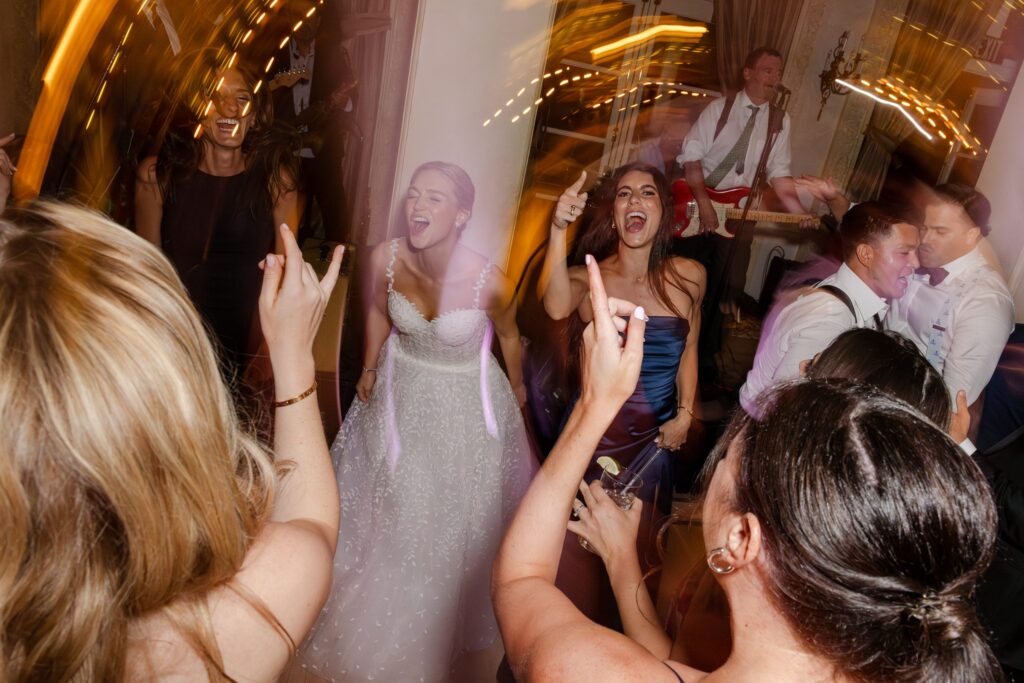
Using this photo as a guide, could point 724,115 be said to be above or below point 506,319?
above

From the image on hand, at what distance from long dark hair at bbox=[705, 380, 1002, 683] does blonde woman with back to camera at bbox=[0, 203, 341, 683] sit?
16.3 inches

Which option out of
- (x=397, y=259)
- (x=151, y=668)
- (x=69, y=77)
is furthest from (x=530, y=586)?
(x=397, y=259)

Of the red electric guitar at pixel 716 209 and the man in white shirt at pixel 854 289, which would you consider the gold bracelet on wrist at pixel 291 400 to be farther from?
the red electric guitar at pixel 716 209

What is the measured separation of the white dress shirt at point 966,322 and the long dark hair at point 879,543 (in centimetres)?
99

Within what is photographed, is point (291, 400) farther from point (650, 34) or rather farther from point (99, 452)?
point (650, 34)

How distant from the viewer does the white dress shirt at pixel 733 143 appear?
93.2 inches

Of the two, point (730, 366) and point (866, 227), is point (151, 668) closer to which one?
point (866, 227)

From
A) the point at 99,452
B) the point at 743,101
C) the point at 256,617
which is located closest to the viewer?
the point at 99,452

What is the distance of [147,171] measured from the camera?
1.11 m

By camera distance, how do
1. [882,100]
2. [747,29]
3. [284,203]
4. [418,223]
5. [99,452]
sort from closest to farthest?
[99,452] < [284,203] < [418,223] < [747,29] < [882,100]

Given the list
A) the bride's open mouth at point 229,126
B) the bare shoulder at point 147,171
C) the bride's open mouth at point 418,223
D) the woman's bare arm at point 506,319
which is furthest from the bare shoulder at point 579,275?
the bare shoulder at point 147,171

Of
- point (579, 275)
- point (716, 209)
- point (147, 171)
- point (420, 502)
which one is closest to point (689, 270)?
point (579, 275)

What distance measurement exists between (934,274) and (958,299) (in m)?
0.07

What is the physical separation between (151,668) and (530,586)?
330 millimetres
